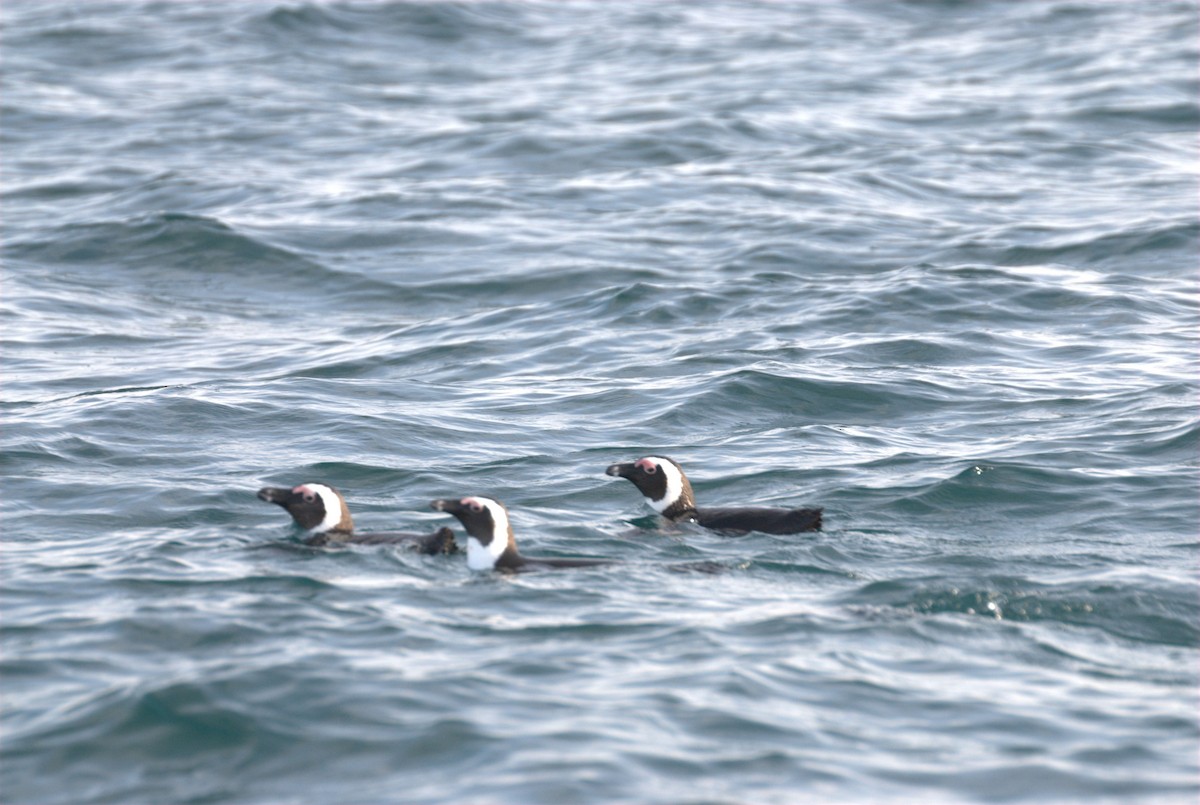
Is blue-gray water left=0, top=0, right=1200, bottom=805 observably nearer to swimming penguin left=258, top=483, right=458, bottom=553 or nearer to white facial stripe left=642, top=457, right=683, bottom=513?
swimming penguin left=258, top=483, right=458, bottom=553

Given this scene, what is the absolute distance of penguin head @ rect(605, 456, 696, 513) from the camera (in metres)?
11.9

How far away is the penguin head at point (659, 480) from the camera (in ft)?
39.1

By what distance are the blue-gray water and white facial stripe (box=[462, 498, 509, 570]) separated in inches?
4.8

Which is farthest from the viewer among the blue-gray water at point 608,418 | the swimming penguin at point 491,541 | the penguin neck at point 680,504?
the penguin neck at point 680,504

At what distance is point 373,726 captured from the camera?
802 cm

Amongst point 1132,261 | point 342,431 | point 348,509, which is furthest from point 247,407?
point 1132,261

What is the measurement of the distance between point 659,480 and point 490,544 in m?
1.76

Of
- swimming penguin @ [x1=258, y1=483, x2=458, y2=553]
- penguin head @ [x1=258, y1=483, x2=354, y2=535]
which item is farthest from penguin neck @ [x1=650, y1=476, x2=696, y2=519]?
penguin head @ [x1=258, y1=483, x2=354, y2=535]

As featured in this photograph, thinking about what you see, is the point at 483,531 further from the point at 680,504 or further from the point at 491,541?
the point at 680,504

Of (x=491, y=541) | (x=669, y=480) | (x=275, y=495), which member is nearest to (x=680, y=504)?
(x=669, y=480)

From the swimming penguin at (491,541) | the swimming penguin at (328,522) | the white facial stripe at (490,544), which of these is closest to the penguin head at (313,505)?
the swimming penguin at (328,522)

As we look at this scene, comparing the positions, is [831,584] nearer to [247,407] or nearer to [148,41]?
[247,407]

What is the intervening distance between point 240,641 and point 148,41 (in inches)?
1166

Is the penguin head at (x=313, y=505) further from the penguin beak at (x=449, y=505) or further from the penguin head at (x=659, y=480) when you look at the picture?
the penguin head at (x=659, y=480)
